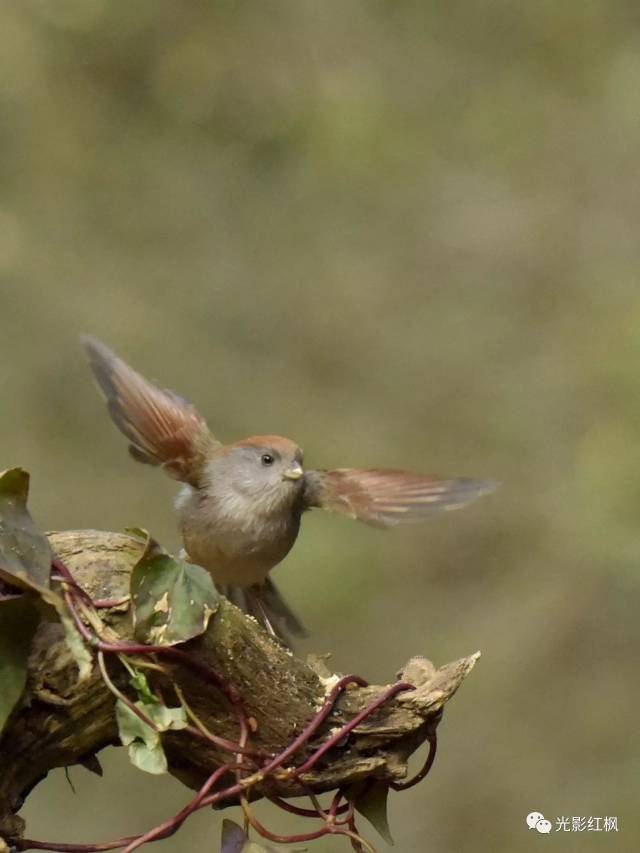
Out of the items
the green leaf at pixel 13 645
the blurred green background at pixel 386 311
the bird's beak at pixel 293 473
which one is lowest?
the green leaf at pixel 13 645

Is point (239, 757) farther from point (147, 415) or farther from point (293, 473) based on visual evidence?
point (293, 473)

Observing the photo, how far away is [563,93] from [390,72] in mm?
808

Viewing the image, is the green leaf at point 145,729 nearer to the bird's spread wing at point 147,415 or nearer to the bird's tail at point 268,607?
the bird's spread wing at point 147,415

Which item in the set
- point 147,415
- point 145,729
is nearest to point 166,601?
point 145,729

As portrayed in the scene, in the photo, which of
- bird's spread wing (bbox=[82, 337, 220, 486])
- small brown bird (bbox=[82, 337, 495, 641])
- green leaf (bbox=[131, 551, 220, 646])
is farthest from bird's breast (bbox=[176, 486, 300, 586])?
green leaf (bbox=[131, 551, 220, 646])

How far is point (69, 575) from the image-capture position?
5.40 feet

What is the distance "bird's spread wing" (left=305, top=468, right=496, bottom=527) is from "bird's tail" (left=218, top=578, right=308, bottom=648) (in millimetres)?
265

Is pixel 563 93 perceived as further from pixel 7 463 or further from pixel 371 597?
pixel 7 463

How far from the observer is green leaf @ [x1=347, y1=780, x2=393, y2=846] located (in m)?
1.90

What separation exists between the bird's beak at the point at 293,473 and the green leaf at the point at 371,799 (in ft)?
3.43

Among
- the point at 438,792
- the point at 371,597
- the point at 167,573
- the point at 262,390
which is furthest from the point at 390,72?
the point at 167,573

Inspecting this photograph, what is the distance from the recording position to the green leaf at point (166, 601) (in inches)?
64.9

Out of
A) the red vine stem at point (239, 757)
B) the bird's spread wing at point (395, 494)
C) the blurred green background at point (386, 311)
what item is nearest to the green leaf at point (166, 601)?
the red vine stem at point (239, 757)

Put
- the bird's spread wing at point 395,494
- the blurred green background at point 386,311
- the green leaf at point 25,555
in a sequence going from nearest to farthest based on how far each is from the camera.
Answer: the green leaf at point 25,555
the bird's spread wing at point 395,494
the blurred green background at point 386,311
